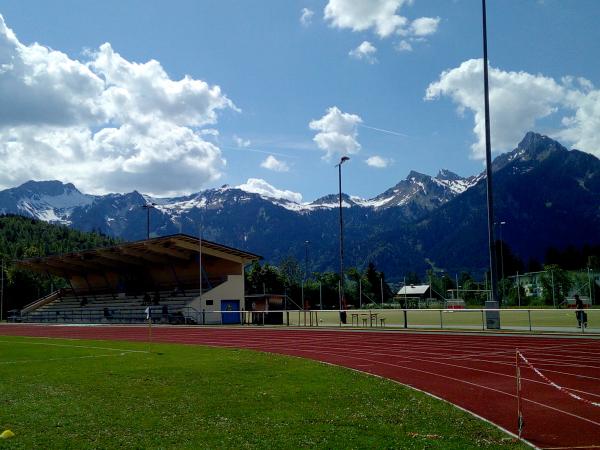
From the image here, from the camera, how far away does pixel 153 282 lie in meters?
65.0

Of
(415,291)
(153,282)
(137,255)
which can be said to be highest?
(137,255)

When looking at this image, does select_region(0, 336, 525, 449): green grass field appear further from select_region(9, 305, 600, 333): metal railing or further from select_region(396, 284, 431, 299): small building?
select_region(396, 284, 431, 299): small building

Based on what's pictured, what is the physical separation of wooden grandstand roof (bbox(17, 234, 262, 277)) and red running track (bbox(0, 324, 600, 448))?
28.1m

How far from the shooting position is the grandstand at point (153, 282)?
52188 mm

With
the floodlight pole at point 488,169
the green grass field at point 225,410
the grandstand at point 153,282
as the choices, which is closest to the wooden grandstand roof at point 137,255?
the grandstand at point 153,282

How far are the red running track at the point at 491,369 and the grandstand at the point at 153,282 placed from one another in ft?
82.2

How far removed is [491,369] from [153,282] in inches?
2142

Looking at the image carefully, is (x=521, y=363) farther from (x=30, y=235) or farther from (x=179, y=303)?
(x=30, y=235)

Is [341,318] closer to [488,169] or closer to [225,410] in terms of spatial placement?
[488,169]

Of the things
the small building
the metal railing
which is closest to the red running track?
the metal railing

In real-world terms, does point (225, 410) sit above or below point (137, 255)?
below

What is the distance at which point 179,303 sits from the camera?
176 ft

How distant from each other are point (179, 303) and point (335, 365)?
39368mm

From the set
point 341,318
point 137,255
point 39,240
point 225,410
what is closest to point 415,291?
point 137,255
